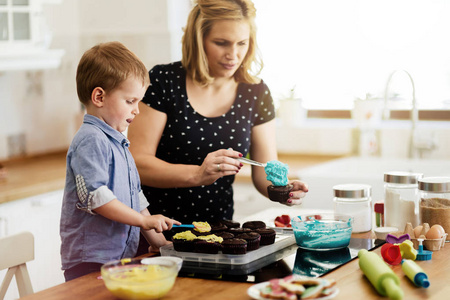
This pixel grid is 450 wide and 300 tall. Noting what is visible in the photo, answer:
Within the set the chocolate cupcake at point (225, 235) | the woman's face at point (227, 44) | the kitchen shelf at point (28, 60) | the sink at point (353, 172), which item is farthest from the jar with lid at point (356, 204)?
the kitchen shelf at point (28, 60)

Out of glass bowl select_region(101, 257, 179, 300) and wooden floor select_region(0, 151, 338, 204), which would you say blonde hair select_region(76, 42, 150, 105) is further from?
wooden floor select_region(0, 151, 338, 204)

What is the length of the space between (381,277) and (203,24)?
1178 mm

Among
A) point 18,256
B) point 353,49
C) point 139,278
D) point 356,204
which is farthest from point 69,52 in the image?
point 139,278

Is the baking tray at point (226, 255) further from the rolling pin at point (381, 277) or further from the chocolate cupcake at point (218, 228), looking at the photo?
the rolling pin at point (381, 277)

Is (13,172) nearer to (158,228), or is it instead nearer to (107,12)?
(107,12)

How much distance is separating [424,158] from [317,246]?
216cm

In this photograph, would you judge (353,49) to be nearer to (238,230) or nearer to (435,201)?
(435,201)

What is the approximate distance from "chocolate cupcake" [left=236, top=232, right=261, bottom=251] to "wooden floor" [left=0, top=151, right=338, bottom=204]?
1715 mm

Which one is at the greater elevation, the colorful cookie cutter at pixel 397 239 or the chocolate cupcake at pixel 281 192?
the chocolate cupcake at pixel 281 192

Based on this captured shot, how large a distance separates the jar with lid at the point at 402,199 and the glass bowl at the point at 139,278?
0.84m

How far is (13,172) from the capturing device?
364 cm

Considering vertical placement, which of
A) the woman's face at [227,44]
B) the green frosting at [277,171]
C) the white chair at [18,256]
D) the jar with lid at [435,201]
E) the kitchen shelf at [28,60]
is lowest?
the white chair at [18,256]

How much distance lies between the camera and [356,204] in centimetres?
202

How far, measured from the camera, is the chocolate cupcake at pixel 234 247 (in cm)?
164
